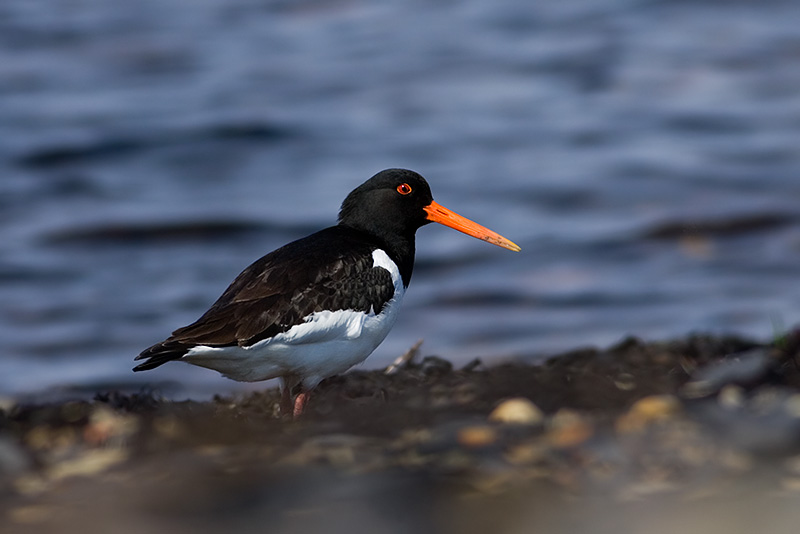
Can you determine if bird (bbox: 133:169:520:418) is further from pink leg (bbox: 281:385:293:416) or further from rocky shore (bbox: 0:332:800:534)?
rocky shore (bbox: 0:332:800:534)

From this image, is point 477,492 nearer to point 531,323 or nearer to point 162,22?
point 531,323

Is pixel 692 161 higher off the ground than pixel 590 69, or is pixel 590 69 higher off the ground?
pixel 590 69

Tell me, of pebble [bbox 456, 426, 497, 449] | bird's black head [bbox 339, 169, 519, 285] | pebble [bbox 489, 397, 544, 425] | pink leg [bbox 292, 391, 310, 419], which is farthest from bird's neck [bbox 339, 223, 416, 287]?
pebble [bbox 456, 426, 497, 449]

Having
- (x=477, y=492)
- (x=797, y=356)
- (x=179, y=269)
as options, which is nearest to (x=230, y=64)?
(x=179, y=269)

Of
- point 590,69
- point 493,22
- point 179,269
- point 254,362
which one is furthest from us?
point 493,22

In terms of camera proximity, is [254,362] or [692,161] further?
[692,161]

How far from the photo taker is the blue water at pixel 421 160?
10047mm

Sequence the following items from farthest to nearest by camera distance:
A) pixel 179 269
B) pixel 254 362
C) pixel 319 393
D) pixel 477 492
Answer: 1. pixel 179 269
2. pixel 319 393
3. pixel 254 362
4. pixel 477 492

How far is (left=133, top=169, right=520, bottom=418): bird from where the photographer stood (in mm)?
5152

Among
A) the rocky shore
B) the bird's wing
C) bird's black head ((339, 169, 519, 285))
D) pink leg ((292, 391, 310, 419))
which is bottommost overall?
the rocky shore

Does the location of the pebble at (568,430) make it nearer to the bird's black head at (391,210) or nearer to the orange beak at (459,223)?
the bird's black head at (391,210)

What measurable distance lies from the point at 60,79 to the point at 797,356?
46.3ft

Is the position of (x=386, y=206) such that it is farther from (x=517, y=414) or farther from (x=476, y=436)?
(x=476, y=436)

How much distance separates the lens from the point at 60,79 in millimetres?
17094
